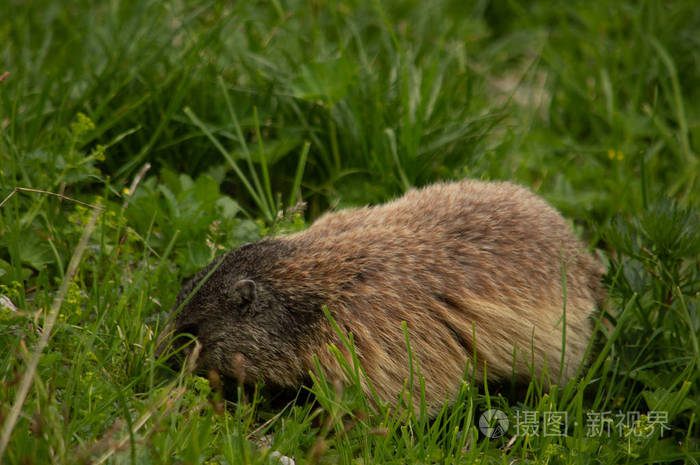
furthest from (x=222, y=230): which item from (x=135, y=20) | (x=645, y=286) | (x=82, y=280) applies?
(x=645, y=286)

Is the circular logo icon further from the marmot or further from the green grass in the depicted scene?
the marmot

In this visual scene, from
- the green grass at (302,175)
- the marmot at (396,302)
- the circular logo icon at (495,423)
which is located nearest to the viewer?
the green grass at (302,175)

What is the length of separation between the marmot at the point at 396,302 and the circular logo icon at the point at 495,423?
25 centimetres

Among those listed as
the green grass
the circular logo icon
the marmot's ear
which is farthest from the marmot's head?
the circular logo icon

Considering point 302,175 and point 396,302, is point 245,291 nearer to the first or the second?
point 396,302

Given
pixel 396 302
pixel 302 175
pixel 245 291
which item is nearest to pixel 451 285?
pixel 396 302

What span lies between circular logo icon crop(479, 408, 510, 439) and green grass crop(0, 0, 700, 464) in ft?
0.24

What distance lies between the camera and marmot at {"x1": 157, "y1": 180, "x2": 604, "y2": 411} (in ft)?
12.6

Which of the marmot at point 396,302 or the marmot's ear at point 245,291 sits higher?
the marmot's ear at point 245,291

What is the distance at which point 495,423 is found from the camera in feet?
12.2

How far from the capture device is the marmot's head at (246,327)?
3.88 metres

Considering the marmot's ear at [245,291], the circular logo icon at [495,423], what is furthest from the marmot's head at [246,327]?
the circular logo icon at [495,423]

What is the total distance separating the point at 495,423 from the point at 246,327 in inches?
57.2

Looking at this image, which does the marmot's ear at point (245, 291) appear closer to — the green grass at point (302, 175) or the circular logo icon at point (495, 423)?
the green grass at point (302, 175)
